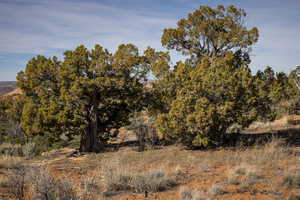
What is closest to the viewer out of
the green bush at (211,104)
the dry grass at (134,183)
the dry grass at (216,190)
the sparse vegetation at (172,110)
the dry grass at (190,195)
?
the dry grass at (190,195)

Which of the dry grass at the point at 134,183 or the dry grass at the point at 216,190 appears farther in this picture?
the dry grass at the point at 134,183

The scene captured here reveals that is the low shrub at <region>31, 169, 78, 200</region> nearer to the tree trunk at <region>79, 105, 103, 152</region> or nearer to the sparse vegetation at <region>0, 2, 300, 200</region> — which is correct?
the sparse vegetation at <region>0, 2, 300, 200</region>

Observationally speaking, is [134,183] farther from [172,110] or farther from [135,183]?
[172,110]

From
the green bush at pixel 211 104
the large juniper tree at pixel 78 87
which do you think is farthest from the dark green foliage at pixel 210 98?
the large juniper tree at pixel 78 87

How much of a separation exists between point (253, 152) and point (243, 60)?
6.05 metres

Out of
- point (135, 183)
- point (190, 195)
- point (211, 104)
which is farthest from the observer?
point (211, 104)

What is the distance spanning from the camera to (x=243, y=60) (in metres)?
14.9

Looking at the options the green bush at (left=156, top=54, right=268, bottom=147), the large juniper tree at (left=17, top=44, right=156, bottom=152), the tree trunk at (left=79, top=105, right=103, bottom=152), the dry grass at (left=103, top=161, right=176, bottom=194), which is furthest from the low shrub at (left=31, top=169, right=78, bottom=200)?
the tree trunk at (left=79, top=105, right=103, bottom=152)

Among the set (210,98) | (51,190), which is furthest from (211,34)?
(51,190)

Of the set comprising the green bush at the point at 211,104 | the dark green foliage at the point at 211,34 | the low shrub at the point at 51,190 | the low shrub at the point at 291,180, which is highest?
the dark green foliage at the point at 211,34

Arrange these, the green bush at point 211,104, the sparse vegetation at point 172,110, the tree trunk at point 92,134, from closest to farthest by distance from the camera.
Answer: the sparse vegetation at point 172,110, the green bush at point 211,104, the tree trunk at point 92,134

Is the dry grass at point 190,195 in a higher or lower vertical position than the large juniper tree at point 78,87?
lower

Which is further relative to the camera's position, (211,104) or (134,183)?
(211,104)

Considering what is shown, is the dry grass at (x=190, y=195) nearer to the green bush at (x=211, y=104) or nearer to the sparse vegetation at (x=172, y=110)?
the sparse vegetation at (x=172, y=110)
